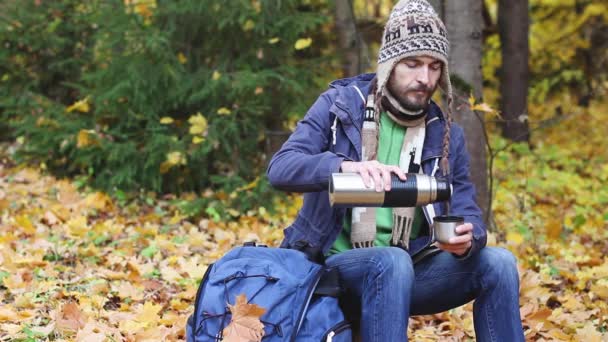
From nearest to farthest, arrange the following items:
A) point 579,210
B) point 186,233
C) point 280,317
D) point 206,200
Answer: point 280,317 → point 186,233 → point 206,200 → point 579,210

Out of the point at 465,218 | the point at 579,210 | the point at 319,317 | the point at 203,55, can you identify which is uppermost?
the point at 203,55

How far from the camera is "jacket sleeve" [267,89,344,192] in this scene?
2.62 metres

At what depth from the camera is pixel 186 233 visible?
5512 mm

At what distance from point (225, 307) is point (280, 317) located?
0.18 m

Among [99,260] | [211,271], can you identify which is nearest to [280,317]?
[211,271]

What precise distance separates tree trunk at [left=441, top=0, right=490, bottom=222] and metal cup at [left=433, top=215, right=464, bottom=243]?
214 cm

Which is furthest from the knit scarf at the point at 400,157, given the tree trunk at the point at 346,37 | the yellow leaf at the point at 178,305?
the tree trunk at the point at 346,37

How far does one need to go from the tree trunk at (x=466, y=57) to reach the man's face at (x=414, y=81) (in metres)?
1.84

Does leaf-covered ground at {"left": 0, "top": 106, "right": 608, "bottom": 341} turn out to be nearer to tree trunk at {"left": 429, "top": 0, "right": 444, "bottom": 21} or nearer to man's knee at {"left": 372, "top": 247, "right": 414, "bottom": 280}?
man's knee at {"left": 372, "top": 247, "right": 414, "bottom": 280}

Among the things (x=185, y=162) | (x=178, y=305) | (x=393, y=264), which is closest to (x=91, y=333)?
(x=178, y=305)

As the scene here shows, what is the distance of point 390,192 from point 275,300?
52 centimetres

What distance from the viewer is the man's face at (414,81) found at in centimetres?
288

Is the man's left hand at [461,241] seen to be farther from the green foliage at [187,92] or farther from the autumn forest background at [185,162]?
the green foliage at [187,92]

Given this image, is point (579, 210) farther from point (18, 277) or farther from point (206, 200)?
point (18, 277)
